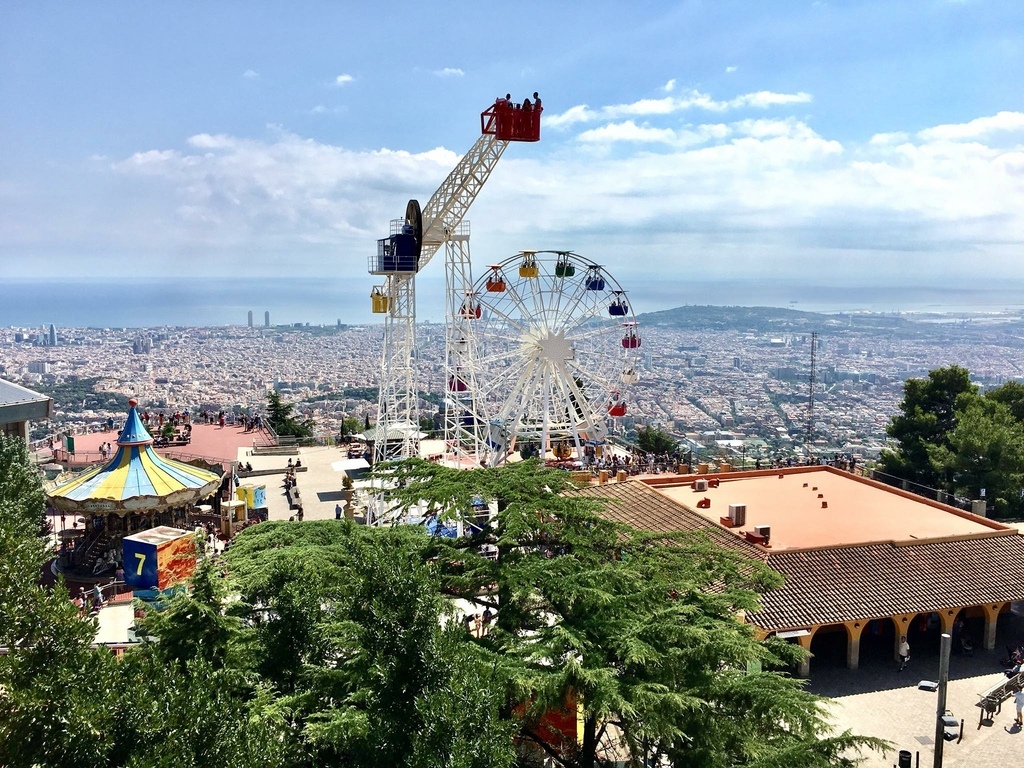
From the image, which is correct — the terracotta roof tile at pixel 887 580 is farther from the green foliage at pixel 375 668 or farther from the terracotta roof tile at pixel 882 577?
the green foliage at pixel 375 668

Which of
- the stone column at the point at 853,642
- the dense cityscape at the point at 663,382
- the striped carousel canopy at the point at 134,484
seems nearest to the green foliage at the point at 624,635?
the stone column at the point at 853,642

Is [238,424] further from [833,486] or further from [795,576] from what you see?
[795,576]

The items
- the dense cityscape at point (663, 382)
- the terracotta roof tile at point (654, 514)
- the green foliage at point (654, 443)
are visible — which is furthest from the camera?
the dense cityscape at point (663, 382)

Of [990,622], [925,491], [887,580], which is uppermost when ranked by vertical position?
[887,580]

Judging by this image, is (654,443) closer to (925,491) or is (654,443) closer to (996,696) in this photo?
(925,491)

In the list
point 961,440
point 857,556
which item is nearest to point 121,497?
point 857,556

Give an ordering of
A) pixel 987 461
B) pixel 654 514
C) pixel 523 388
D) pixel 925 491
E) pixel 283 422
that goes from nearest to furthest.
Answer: pixel 654 514 → pixel 987 461 → pixel 925 491 → pixel 523 388 → pixel 283 422
